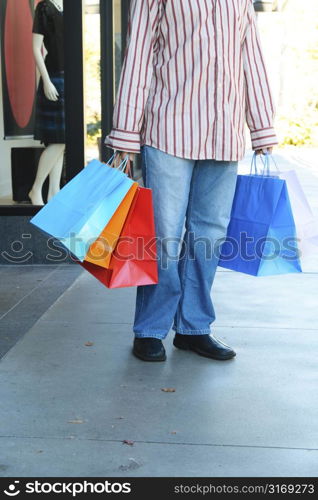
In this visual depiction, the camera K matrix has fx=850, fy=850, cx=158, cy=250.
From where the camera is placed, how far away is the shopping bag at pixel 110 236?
12.2ft

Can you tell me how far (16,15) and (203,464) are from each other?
4.65m

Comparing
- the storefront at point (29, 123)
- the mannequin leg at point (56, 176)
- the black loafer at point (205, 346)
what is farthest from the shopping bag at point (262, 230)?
the mannequin leg at point (56, 176)

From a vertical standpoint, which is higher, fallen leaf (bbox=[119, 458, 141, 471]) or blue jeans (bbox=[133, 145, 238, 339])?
blue jeans (bbox=[133, 145, 238, 339])

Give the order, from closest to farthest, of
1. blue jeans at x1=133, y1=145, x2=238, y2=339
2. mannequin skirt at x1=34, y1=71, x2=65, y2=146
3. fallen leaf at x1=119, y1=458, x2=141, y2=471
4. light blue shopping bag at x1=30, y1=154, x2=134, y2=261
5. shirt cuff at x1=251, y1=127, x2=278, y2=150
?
fallen leaf at x1=119, y1=458, x2=141, y2=471 → light blue shopping bag at x1=30, y1=154, x2=134, y2=261 → blue jeans at x1=133, y1=145, x2=238, y2=339 → shirt cuff at x1=251, y1=127, x2=278, y2=150 → mannequin skirt at x1=34, y1=71, x2=65, y2=146

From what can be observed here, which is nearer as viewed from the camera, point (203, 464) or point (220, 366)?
point (203, 464)

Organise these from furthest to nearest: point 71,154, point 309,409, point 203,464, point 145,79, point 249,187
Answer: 1. point 71,154
2. point 249,187
3. point 145,79
4. point 309,409
5. point 203,464

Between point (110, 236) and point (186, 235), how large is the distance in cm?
56

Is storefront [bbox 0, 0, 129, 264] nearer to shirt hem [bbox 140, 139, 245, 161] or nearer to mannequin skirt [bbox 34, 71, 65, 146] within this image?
mannequin skirt [bbox 34, 71, 65, 146]

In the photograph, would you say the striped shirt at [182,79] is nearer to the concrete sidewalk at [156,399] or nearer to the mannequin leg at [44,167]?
the concrete sidewalk at [156,399]

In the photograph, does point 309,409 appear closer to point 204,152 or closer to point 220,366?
point 220,366

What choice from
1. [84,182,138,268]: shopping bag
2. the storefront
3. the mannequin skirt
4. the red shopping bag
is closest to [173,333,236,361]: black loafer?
the red shopping bag

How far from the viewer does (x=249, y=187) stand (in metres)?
4.16

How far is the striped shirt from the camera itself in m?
3.83

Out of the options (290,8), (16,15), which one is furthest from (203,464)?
(290,8)
